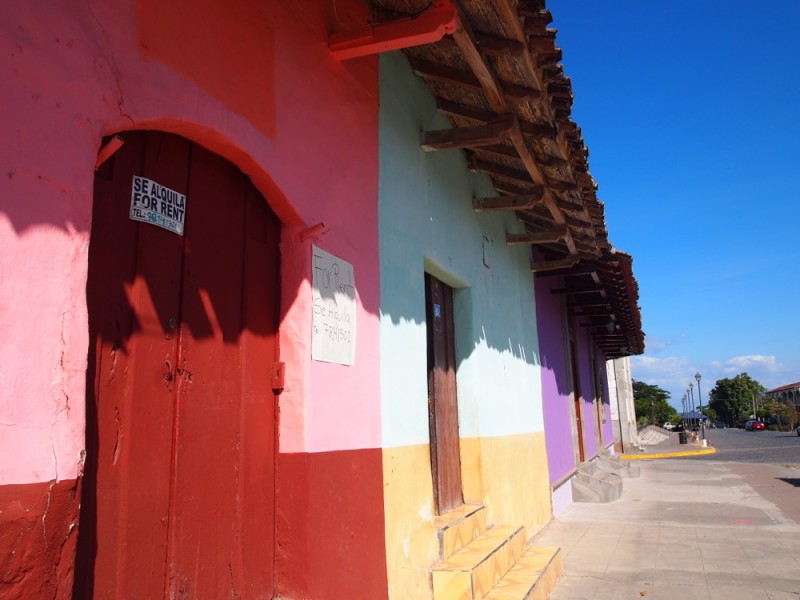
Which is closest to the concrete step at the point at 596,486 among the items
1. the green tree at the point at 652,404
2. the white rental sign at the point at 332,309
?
the white rental sign at the point at 332,309

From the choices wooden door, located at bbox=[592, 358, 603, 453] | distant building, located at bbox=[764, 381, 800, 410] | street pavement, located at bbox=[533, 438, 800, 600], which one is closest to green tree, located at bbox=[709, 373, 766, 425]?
distant building, located at bbox=[764, 381, 800, 410]

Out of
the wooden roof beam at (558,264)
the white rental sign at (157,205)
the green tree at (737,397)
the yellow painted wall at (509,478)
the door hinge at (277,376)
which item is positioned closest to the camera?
the white rental sign at (157,205)

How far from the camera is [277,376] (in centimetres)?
307

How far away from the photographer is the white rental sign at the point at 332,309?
325cm

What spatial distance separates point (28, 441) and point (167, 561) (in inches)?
34.1

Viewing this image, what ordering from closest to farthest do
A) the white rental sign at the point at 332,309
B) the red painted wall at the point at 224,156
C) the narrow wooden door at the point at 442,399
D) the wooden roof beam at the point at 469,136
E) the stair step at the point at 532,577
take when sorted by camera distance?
1. the red painted wall at the point at 224,156
2. the white rental sign at the point at 332,309
3. the stair step at the point at 532,577
4. the wooden roof beam at the point at 469,136
5. the narrow wooden door at the point at 442,399

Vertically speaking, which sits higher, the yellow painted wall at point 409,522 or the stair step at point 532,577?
the yellow painted wall at point 409,522

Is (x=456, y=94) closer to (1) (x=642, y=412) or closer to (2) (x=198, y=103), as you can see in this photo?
(2) (x=198, y=103)

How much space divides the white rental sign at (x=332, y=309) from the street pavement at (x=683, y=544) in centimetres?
324

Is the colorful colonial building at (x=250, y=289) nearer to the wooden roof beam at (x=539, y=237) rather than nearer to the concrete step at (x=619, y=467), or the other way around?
the wooden roof beam at (x=539, y=237)

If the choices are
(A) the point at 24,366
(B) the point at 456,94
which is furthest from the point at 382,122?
(A) the point at 24,366

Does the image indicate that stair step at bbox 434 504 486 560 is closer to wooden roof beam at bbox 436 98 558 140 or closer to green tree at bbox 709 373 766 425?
wooden roof beam at bbox 436 98 558 140

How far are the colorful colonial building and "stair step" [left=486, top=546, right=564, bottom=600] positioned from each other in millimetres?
59

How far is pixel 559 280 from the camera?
1123cm
